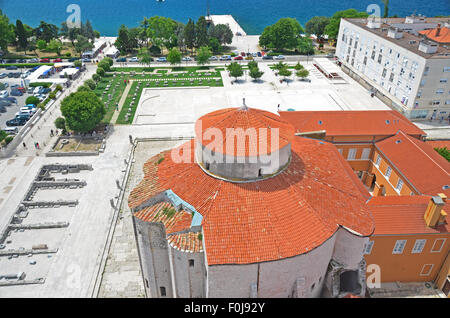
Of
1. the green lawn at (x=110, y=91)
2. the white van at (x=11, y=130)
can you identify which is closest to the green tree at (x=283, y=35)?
the green lawn at (x=110, y=91)

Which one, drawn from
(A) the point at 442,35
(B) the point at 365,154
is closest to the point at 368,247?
(B) the point at 365,154

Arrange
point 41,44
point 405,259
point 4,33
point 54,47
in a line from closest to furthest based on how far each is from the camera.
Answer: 1. point 405,259
2. point 4,33
3. point 54,47
4. point 41,44

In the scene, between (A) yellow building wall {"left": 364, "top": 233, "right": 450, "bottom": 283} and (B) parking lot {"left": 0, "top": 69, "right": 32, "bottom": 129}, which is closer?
(A) yellow building wall {"left": 364, "top": 233, "right": 450, "bottom": 283}

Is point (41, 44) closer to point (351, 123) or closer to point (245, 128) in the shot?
point (351, 123)

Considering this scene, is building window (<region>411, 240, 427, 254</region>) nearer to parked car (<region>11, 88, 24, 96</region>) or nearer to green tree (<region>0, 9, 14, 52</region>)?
parked car (<region>11, 88, 24, 96</region>)

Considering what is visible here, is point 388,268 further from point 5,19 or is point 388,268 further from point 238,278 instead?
point 5,19

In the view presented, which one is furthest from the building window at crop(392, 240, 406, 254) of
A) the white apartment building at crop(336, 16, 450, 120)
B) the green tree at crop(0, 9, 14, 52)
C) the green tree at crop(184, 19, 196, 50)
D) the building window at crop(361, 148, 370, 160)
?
the green tree at crop(0, 9, 14, 52)
